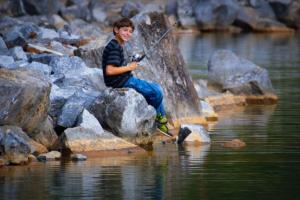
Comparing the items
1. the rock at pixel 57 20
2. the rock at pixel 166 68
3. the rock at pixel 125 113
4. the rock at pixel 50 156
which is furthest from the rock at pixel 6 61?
the rock at pixel 57 20

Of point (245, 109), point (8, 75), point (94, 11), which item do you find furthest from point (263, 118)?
point (94, 11)

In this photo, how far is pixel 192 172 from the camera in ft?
50.0

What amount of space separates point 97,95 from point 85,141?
171cm

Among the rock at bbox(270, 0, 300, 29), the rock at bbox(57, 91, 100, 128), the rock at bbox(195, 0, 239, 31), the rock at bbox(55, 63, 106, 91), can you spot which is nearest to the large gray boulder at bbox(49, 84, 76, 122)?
the rock at bbox(57, 91, 100, 128)

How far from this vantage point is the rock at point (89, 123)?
55.5 feet

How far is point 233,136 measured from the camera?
18781mm

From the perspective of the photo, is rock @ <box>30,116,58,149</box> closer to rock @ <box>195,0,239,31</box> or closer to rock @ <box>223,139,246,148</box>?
rock @ <box>223,139,246,148</box>

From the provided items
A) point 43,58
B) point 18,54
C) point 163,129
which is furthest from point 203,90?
point 163,129

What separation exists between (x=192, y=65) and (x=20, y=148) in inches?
682

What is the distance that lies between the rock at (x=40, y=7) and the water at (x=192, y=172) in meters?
30.5

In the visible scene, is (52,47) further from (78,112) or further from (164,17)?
(78,112)

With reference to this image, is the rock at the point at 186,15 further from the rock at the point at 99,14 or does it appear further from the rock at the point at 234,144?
the rock at the point at 234,144

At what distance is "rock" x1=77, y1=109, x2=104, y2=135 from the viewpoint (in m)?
16.9

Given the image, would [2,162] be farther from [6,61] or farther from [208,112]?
[6,61]
